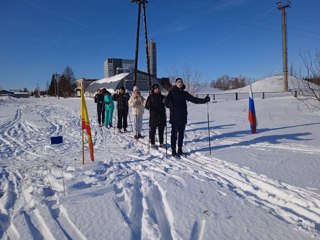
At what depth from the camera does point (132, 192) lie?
4.26 meters

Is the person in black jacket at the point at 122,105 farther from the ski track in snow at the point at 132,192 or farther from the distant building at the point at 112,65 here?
the distant building at the point at 112,65

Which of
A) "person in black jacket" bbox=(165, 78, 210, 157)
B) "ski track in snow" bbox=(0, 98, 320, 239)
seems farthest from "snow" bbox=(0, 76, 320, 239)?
"person in black jacket" bbox=(165, 78, 210, 157)

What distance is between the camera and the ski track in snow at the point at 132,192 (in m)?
3.19

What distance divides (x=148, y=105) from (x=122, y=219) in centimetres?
475

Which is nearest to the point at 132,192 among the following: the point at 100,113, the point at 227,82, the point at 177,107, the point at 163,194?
the point at 163,194

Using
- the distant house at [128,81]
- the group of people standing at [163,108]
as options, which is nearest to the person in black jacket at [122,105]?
the group of people standing at [163,108]

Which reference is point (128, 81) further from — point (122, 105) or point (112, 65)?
point (122, 105)

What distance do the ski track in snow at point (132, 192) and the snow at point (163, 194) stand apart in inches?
0.6

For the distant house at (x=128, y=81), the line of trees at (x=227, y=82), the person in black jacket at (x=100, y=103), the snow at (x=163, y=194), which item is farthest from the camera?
the line of trees at (x=227, y=82)

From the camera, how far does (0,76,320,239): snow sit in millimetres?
3143

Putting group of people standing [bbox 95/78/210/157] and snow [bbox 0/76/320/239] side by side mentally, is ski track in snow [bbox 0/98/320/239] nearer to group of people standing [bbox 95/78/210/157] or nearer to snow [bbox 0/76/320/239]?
snow [bbox 0/76/320/239]

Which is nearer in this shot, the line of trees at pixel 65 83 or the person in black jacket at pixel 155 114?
the person in black jacket at pixel 155 114

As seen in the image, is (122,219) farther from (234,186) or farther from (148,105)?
(148,105)

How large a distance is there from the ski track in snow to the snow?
0.05 ft
